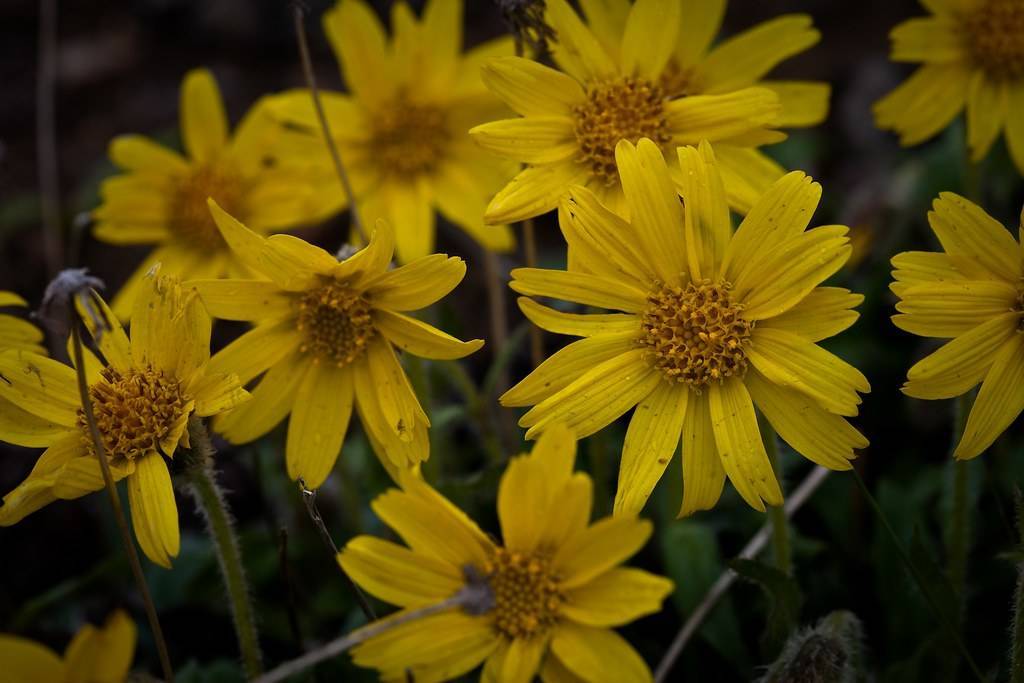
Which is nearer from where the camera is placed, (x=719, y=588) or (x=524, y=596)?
(x=524, y=596)

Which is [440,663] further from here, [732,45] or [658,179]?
[732,45]

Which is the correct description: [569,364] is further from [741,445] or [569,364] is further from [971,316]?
[971,316]

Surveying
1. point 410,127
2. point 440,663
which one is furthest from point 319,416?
point 410,127

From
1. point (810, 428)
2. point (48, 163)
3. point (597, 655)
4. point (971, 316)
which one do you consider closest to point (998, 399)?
point (971, 316)

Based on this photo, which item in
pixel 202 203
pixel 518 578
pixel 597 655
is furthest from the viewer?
pixel 202 203

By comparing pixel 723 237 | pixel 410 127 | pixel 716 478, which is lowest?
pixel 716 478

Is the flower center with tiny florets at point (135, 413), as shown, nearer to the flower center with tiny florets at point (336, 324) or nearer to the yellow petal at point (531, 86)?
the flower center with tiny florets at point (336, 324)

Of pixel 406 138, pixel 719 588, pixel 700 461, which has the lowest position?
pixel 719 588
